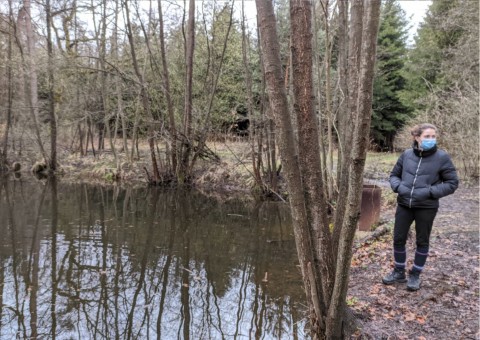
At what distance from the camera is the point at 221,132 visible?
1608 centimetres

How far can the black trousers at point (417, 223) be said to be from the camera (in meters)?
4.00

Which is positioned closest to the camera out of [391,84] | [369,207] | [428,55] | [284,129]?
[284,129]

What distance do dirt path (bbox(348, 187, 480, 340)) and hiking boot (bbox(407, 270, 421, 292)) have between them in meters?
0.06

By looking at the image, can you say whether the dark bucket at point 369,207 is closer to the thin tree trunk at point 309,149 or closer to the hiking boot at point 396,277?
the hiking boot at point 396,277

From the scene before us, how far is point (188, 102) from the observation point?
13914mm

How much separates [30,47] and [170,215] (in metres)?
12.4

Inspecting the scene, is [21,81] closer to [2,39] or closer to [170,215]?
[2,39]

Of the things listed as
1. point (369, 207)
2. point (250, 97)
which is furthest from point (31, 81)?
point (369, 207)

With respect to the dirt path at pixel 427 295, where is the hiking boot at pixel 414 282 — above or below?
above

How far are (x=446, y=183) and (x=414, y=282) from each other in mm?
1179

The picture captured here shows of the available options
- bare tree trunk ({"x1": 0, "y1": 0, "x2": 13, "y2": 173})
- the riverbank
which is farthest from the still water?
bare tree trunk ({"x1": 0, "y1": 0, "x2": 13, "y2": 173})

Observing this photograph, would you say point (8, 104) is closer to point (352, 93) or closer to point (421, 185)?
point (352, 93)

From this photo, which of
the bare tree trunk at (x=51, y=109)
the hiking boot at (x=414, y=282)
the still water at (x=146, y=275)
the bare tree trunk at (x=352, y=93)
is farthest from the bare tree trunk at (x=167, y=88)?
the bare tree trunk at (x=352, y=93)

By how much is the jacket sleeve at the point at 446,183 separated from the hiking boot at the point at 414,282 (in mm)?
958
